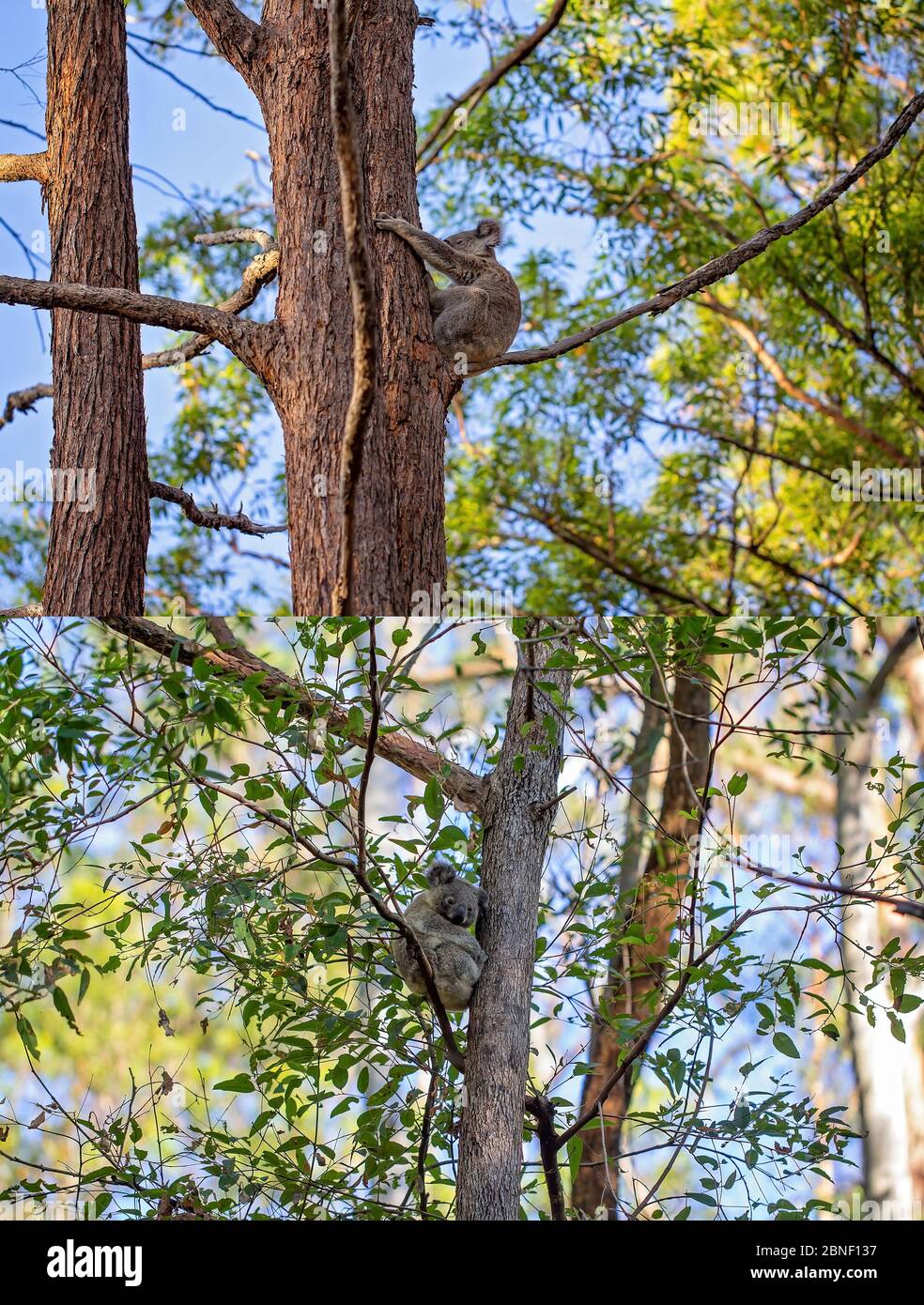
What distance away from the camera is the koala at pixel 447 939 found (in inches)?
115

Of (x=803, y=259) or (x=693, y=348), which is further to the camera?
(x=693, y=348)

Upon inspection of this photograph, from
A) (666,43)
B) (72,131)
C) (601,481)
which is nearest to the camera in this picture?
(72,131)

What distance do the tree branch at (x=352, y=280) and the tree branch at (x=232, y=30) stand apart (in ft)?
3.28

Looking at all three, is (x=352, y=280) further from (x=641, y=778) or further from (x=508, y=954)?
(x=641, y=778)

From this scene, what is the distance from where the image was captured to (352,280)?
2363 mm

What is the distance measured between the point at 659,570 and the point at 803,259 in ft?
8.19

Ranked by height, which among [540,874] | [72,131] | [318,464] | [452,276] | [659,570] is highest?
[659,570]

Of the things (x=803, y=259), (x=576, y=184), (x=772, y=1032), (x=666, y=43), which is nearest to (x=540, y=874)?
(x=772, y=1032)

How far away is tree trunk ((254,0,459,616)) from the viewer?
9.96 feet

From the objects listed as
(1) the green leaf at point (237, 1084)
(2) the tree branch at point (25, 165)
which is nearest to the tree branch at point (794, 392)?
(2) the tree branch at point (25, 165)

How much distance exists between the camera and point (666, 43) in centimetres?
766

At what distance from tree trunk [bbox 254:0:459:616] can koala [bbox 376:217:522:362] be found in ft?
0.28
